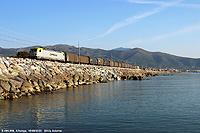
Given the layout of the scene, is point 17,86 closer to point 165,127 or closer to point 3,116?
point 3,116

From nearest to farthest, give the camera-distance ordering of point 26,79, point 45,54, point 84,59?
1. point 26,79
2. point 45,54
3. point 84,59

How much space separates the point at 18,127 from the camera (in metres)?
16.8

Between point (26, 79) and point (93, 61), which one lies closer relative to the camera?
point (26, 79)

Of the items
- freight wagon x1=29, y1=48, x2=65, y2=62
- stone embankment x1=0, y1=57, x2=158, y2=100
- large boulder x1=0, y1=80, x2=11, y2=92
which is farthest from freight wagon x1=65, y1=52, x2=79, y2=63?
large boulder x1=0, y1=80, x2=11, y2=92

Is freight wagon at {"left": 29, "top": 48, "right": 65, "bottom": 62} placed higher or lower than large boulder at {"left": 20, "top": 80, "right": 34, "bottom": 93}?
higher

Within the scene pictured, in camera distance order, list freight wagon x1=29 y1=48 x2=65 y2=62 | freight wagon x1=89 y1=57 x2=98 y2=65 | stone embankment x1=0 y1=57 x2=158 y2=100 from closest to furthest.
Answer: stone embankment x1=0 y1=57 x2=158 y2=100
freight wagon x1=29 y1=48 x2=65 y2=62
freight wagon x1=89 y1=57 x2=98 y2=65

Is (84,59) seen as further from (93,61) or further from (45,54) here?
(45,54)

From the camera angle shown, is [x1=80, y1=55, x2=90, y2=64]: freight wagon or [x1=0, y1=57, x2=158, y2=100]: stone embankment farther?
[x1=80, y1=55, x2=90, y2=64]: freight wagon

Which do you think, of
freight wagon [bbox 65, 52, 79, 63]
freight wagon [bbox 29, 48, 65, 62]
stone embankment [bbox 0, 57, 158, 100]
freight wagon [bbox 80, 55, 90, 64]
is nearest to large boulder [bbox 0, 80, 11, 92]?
stone embankment [bbox 0, 57, 158, 100]

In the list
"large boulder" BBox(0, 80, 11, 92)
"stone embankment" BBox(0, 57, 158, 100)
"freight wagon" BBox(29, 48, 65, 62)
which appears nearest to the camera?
"large boulder" BBox(0, 80, 11, 92)

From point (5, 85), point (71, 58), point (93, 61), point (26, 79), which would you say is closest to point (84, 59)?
point (93, 61)

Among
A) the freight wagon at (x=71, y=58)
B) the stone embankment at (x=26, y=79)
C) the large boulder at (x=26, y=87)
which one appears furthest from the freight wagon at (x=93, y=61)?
the large boulder at (x=26, y=87)

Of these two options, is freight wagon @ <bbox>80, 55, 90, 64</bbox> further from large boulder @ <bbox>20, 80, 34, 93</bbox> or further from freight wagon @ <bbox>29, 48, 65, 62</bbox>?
large boulder @ <bbox>20, 80, 34, 93</bbox>

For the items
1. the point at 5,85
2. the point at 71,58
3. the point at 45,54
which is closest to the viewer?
the point at 5,85
